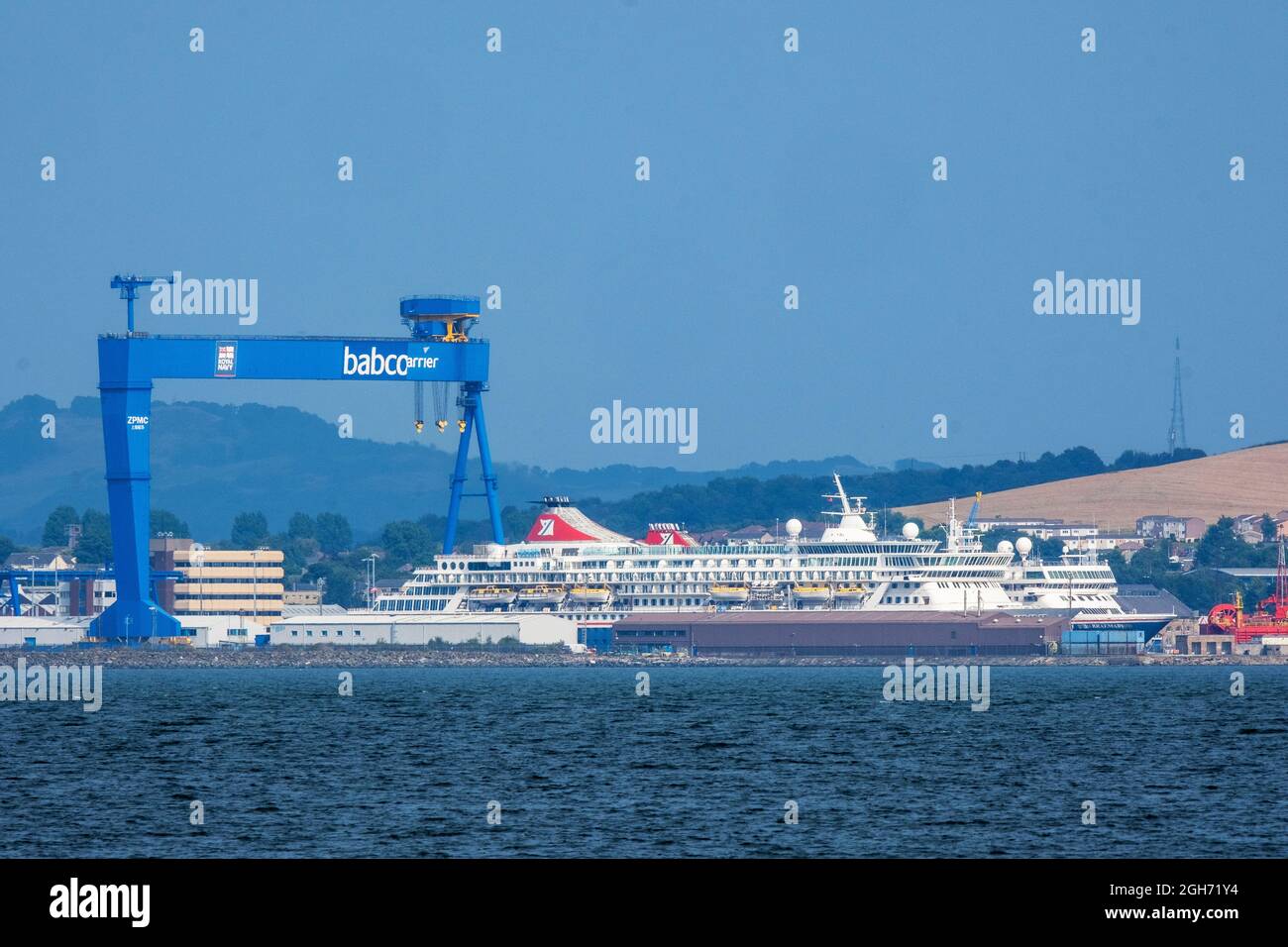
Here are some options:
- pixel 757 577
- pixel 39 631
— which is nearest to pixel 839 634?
pixel 757 577

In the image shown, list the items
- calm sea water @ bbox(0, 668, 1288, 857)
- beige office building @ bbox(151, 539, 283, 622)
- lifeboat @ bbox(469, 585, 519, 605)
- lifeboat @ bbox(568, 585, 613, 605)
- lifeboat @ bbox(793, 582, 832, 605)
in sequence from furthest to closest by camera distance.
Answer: beige office building @ bbox(151, 539, 283, 622)
lifeboat @ bbox(469, 585, 519, 605)
lifeboat @ bbox(568, 585, 613, 605)
lifeboat @ bbox(793, 582, 832, 605)
calm sea water @ bbox(0, 668, 1288, 857)

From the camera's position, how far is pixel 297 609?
143 meters

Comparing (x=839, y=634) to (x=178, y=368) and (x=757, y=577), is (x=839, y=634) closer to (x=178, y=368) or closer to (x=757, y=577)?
(x=757, y=577)

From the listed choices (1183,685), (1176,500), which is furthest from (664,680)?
(1176,500)

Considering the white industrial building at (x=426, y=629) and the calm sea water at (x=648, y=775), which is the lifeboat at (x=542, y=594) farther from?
the calm sea water at (x=648, y=775)

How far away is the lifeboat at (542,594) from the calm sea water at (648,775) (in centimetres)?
4813

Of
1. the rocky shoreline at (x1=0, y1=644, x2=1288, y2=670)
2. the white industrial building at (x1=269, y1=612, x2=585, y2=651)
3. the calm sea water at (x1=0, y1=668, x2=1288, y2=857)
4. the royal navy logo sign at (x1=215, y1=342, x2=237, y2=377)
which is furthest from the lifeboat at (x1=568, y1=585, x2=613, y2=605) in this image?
the calm sea water at (x1=0, y1=668, x2=1288, y2=857)

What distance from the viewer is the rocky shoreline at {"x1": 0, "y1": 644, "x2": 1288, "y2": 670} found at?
101 m

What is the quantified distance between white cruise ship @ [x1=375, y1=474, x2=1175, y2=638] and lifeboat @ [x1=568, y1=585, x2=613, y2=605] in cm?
6

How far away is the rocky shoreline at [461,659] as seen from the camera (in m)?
101

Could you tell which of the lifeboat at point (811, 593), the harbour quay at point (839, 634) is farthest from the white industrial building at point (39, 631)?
the lifeboat at point (811, 593)

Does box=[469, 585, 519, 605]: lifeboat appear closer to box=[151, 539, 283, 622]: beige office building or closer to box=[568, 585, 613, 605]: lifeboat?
box=[568, 585, 613, 605]: lifeboat

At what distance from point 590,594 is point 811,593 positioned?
1323 cm
